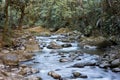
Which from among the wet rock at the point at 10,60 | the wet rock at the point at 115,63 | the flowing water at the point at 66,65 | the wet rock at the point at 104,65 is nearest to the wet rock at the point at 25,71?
the flowing water at the point at 66,65

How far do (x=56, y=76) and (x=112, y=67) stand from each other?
2427 millimetres

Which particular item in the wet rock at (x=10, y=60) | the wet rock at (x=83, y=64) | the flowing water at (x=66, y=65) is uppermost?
the wet rock at (x=10, y=60)

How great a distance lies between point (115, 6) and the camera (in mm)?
14625

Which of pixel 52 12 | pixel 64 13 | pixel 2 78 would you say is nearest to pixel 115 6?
pixel 2 78

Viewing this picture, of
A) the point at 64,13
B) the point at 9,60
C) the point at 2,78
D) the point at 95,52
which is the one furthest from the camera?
the point at 64,13

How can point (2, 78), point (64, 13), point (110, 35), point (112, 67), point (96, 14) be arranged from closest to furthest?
point (2, 78)
point (112, 67)
point (110, 35)
point (96, 14)
point (64, 13)

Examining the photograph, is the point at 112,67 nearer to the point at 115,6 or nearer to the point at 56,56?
the point at 56,56

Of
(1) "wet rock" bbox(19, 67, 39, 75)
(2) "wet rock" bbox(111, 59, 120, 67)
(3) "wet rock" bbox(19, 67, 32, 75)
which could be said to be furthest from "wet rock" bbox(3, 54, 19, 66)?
(2) "wet rock" bbox(111, 59, 120, 67)

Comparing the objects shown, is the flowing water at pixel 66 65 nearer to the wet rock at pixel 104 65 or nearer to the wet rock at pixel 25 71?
the wet rock at pixel 104 65

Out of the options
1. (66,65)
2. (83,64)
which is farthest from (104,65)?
(66,65)

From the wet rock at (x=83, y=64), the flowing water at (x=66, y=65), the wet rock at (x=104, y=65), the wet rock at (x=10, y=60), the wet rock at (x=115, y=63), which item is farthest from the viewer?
the wet rock at (x=10, y=60)

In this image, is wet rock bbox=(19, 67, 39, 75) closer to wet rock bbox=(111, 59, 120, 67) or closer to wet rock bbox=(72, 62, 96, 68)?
wet rock bbox=(72, 62, 96, 68)

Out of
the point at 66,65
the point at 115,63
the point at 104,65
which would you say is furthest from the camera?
the point at 66,65

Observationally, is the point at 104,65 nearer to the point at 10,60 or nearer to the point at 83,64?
the point at 83,64
